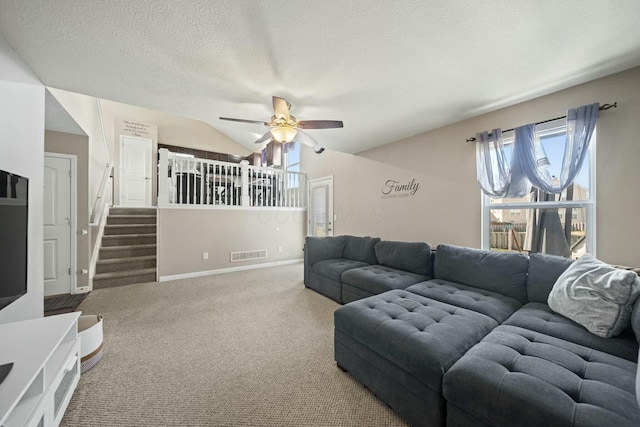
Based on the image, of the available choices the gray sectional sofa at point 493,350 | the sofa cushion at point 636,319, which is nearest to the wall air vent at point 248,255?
the gray sectional sofa at point 493,350

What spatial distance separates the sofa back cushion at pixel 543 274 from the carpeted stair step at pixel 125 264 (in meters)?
5.41

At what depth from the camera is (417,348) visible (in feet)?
4.42

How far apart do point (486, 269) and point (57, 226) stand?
5619mm

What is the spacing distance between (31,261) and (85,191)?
200 cm

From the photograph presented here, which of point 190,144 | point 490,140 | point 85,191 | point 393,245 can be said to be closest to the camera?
point 490,140

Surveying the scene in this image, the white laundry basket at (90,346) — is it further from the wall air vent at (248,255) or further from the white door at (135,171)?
the white door at (135,171)

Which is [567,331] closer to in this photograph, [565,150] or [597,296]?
[597,296]

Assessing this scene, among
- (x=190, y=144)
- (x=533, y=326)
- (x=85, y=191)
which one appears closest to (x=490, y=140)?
(x=533, y=326)

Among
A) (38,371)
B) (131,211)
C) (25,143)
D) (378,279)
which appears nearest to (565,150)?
(378,279)

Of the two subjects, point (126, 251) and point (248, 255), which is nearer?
point (126, 251)

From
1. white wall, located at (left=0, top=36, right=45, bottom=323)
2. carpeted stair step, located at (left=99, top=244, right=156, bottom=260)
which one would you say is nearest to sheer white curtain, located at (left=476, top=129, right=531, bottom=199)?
white wall, located at (left=0, top=36, right=45, bottom=323)

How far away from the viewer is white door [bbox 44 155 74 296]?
3.36 meters

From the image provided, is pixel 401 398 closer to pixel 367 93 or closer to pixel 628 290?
pixel 628 290

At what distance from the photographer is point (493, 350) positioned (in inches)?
50.4
